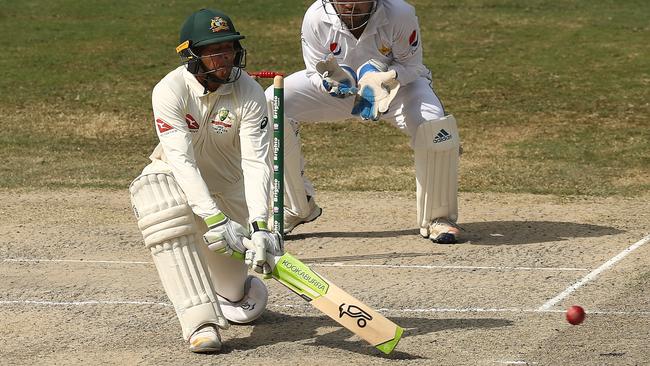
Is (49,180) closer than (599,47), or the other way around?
(49,180)

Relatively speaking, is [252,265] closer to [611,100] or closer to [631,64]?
[611,100]

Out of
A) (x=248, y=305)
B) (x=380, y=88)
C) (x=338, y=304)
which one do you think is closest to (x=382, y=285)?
(x=248, y=305)

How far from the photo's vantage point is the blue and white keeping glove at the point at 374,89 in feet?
29.8

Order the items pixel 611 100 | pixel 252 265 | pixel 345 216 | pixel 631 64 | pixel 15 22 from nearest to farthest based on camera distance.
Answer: pixel 252 265
pixel 345 216
pixel 611 100
pixel 631 64
pixel 15 22

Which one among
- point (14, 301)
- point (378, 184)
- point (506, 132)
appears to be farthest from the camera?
point (506, 132)

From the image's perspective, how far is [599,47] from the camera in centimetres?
1812

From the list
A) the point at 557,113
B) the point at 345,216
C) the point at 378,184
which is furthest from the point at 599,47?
the point at 345,216

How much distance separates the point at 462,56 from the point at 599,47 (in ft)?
6.79

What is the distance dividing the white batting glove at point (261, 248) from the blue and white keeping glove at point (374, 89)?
2.59m

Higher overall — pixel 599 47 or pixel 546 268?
pixel 546 268

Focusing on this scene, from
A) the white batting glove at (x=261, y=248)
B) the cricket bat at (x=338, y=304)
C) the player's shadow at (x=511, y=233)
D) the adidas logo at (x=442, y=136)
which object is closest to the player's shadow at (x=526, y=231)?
the player's shadow at (x=511, y=233)

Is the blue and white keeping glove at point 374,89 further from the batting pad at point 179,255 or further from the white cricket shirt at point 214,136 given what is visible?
the batting pad at point 179,255

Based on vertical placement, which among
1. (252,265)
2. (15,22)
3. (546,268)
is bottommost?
(15,22)

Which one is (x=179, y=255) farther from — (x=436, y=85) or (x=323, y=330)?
(x=436, y=85)
